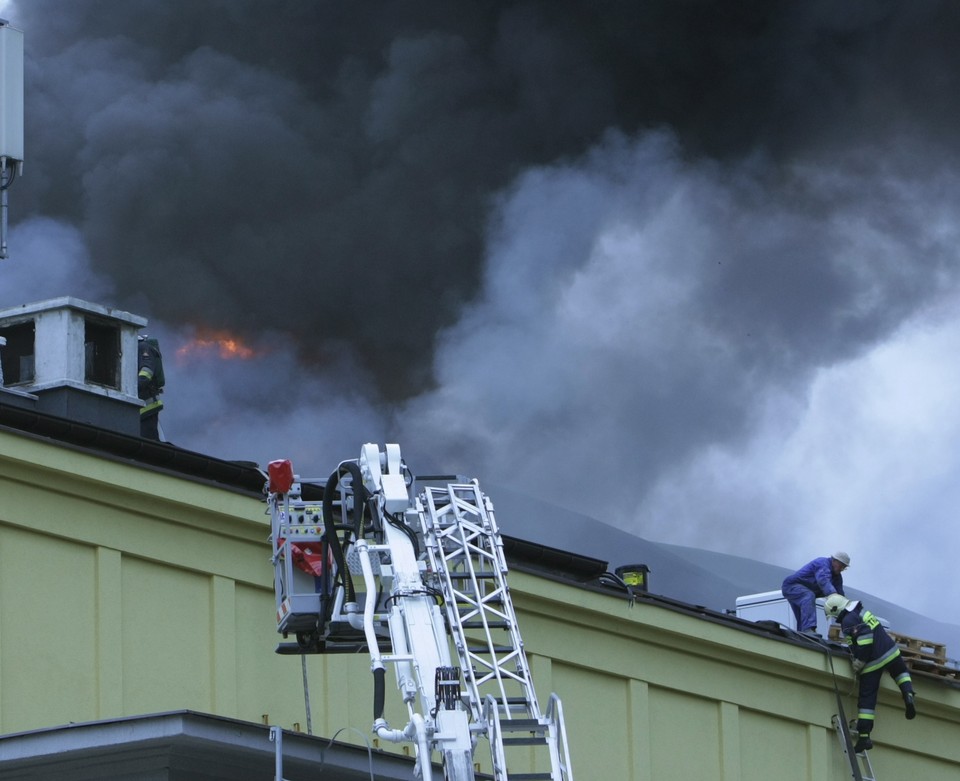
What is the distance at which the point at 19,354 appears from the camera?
2503 cm

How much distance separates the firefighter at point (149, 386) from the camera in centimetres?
2700

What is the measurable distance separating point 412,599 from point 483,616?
3.08 ft

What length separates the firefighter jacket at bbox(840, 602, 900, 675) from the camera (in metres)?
26.3

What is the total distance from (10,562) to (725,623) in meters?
9.63

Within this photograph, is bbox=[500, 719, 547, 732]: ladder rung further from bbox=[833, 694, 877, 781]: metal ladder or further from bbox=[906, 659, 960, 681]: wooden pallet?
bbox=[906, 659, 960, 681]: wooden pallet

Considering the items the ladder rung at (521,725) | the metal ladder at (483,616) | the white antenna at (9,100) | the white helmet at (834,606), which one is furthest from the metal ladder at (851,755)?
the white antenna at (9,100)

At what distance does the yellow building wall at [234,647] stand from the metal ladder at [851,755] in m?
0.32

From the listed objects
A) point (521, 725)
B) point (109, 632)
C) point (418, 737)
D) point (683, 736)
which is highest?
point (683, 736)

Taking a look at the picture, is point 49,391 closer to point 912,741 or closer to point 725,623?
point 725,623

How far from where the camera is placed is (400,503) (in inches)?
650

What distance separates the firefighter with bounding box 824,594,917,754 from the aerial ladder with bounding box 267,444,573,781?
9.54 meters

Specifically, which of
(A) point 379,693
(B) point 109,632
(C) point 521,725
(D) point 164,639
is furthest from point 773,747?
(A) point 379,693

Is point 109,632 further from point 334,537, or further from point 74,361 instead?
point 334,537

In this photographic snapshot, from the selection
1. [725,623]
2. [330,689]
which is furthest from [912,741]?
[330,689]
